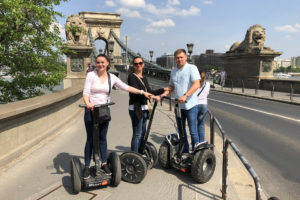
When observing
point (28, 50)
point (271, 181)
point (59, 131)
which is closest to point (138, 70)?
point (271, 181)

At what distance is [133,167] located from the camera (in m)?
3.33

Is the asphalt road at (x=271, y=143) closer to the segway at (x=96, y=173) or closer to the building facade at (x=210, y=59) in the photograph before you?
the segway at (x=96, y=173)

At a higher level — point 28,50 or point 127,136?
point 28,50

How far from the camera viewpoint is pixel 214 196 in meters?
3.01

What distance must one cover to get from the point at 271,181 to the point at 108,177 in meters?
2.69

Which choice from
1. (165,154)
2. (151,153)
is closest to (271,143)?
(165,154)

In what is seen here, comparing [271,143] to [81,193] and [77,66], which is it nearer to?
[81,193]

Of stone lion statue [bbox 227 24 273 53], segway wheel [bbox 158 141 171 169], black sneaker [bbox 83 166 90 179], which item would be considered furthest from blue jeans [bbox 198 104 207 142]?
stone lion statue [bbox 227 24 273 53]

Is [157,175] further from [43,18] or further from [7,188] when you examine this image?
[43,18]

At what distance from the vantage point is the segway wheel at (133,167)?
3283 mm

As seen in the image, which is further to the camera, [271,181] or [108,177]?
[271,181]

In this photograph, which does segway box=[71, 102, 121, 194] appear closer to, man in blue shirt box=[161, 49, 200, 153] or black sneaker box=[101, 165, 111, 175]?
black sneaker box=[101, 165, 111, 175]

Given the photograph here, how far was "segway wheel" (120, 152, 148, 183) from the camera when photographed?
328cm

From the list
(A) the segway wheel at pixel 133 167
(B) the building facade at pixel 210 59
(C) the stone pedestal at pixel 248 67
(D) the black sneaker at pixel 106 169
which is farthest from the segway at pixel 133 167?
(B) the building facade at pixel 210 59
